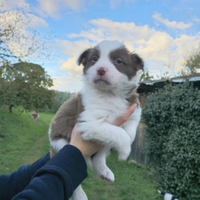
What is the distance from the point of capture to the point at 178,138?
22.0ft

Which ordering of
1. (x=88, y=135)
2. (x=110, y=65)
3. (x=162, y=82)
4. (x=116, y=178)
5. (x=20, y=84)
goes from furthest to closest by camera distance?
(x=20, y=84) → (x=162, y=82) → (x=116, y=178) → (x=110, y=65) → (x=88, y=135)

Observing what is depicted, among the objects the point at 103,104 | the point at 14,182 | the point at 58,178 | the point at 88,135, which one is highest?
the point at 103,104

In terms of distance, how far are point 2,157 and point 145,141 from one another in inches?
268

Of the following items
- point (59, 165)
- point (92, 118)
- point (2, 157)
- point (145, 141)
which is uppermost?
point (92, 118)

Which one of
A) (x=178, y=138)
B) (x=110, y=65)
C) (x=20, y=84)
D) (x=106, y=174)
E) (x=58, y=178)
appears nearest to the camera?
(x=58, y=178)

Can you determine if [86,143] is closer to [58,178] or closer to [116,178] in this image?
Answer: [58,178]

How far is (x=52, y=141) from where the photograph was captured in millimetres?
2777

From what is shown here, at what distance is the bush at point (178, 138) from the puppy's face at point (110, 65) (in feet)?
14.0

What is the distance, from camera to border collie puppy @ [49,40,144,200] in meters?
2.36

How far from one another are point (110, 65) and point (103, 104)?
0.49 metres

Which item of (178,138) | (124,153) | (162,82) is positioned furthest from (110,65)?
(162,82)

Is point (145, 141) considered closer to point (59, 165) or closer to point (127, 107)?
point (127, 107)

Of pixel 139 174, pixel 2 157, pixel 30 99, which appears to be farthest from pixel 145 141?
pixel 30 99

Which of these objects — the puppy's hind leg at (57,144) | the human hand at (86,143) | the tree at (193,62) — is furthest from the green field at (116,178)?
the tree at (193,62)
